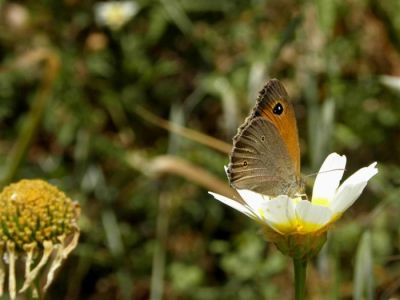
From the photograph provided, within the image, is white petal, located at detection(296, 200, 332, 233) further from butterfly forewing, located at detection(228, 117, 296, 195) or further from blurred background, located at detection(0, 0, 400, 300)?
blurred background, located at detection(0, 0, 400, 300)

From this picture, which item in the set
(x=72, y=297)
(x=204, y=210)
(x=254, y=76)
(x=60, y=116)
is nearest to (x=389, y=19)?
(x=254, y=76)

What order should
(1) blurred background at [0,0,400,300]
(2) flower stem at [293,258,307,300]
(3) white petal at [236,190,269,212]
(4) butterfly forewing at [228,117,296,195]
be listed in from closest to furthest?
(2) flower stem at [293,258,307,300], (3) white petal at [236,190,269,212], (4) butterfly forewing at [228,117,296,195], (1) blurred background at [0,0,400,300]

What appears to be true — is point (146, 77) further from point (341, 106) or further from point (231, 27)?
point (341, 106)

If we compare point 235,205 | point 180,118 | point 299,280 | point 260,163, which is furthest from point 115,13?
point 299,280

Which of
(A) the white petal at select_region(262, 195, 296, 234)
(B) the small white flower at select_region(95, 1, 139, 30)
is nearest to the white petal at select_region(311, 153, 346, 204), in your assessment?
(A) the white petal at select_region(262, 195, 296, 234)

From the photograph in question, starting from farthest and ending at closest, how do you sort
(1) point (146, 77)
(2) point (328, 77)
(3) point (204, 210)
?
(1) point (146, 77)
(3) point (204, 210)
(2) point (328, 77)

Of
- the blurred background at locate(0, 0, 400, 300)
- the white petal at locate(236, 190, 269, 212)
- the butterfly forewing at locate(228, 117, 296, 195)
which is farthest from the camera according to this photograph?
the blurred background at locate(0, 0, 400, 300)

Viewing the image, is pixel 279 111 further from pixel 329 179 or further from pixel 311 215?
pixel 311 215

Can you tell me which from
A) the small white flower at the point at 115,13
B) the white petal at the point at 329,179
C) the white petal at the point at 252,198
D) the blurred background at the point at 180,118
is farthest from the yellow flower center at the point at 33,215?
the small white flower at the point at 115,13
